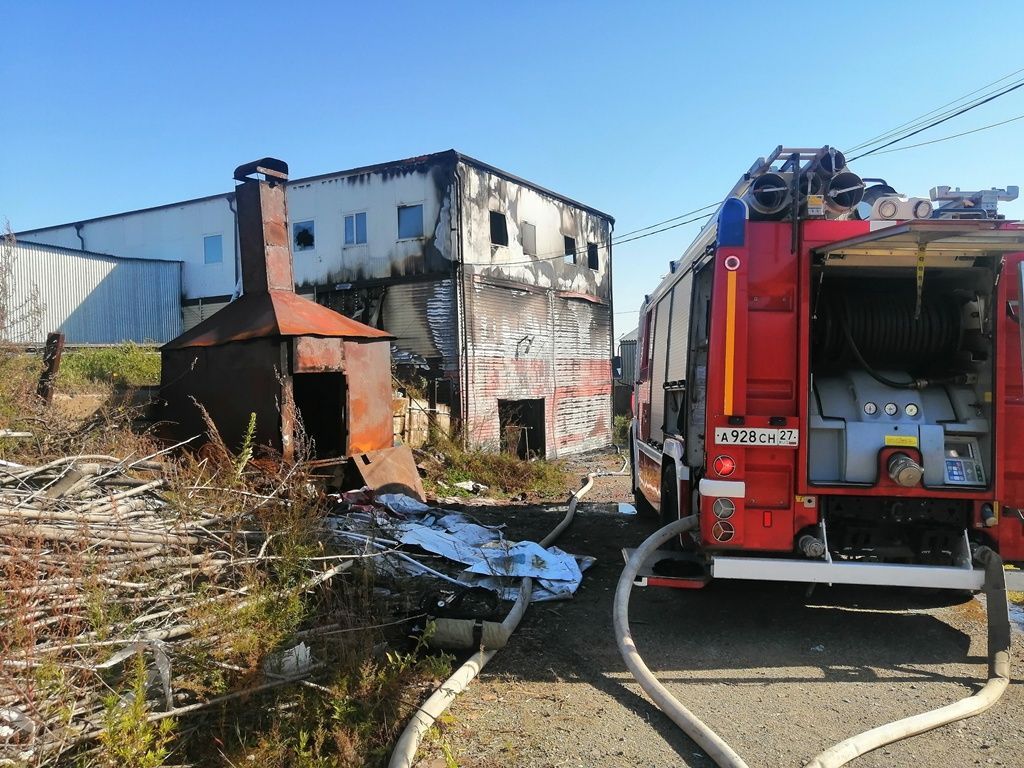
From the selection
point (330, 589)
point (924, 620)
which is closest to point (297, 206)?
point (330, 589)

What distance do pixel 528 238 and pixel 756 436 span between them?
16115mm

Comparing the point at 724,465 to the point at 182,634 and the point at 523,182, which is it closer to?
the point at 182,634

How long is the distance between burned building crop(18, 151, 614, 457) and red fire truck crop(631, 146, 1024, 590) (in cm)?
1253

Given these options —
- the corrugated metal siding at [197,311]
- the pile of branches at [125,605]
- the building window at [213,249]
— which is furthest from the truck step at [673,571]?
the corrugated metal siding at [197,311]

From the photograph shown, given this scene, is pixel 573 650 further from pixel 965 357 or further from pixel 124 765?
pixel 965 357

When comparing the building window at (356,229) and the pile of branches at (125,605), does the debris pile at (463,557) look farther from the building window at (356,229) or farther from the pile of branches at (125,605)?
the building window at (356,229)

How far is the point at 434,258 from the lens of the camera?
17.5 m

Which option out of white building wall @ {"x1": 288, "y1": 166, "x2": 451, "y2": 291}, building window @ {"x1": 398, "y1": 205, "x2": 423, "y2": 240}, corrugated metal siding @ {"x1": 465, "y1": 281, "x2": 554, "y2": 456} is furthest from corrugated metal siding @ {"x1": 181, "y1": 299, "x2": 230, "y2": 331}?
corrugated metal siding @ {"x1": 465, "y1": 281, "x2": 554, "y2": 456}

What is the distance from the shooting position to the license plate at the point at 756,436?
459 centimetres

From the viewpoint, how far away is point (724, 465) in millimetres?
4617

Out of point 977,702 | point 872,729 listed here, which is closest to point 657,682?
point 872,729

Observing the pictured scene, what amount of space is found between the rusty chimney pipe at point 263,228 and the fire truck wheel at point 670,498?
253 inches

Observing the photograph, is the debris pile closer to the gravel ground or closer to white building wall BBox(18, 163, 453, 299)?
the gravel ground

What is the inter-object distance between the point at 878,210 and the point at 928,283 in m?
1.11
